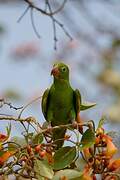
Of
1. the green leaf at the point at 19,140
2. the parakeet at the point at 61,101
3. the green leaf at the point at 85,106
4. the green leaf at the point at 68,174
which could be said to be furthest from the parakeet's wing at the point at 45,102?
the green leaf at the point at 68,174

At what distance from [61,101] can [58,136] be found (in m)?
0.24

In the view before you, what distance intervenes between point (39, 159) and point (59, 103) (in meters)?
0.39

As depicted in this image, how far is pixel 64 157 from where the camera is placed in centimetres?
127

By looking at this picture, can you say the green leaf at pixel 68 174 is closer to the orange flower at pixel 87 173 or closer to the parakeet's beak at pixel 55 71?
the orange flower at pixel 87 173

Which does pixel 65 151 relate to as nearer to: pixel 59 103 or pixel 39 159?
pixel 39 159

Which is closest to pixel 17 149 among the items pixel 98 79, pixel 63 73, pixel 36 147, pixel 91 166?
pixel 36 147

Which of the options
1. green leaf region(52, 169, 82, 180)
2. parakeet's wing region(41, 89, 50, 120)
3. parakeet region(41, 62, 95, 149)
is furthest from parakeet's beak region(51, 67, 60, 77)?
green leaf region(52, 169, 82, 180)

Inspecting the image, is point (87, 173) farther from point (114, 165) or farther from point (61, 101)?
point (61, 101)

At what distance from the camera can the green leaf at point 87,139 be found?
4.23 ft

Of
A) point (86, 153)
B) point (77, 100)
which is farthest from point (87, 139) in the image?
point (77, 100)

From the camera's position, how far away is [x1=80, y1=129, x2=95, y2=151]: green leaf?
129cm

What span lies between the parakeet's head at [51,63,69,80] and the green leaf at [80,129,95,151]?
39 cm

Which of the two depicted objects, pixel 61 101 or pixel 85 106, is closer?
pixel 85 106

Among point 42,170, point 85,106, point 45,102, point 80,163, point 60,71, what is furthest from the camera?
point 60,71
